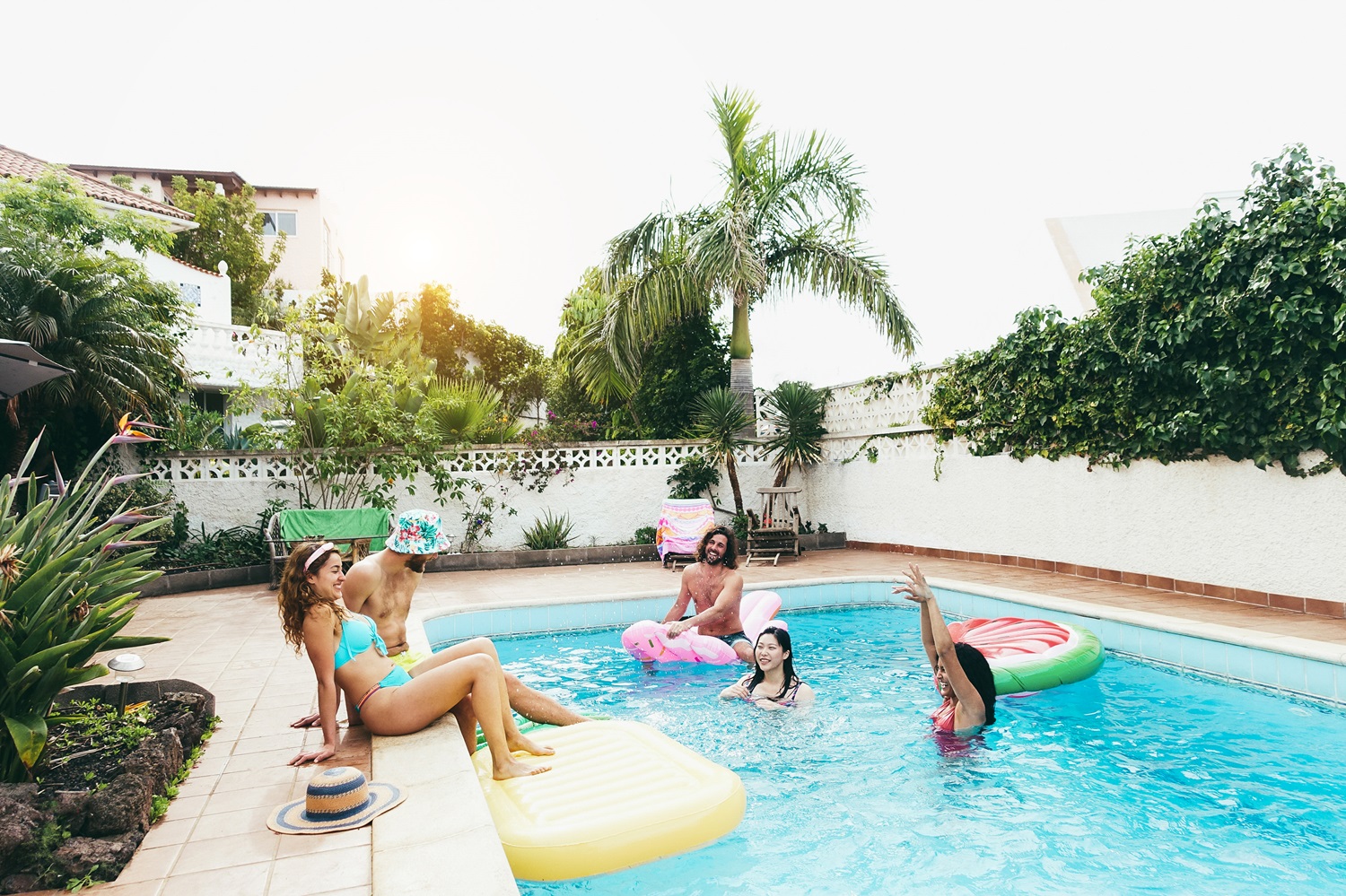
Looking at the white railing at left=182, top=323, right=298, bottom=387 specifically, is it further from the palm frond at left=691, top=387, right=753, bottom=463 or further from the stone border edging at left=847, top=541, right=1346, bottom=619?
the stone border edging at left=847, top=541, right=1346, bottom=619

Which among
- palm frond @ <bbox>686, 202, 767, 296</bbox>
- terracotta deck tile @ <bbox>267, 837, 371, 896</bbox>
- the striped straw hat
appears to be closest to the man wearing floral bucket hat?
the striped straw hat

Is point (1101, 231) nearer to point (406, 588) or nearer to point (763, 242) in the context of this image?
point (763, 242)

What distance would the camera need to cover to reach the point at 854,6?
485 inches

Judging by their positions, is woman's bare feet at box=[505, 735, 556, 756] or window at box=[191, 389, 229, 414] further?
window at box=[191, 389, 229, 414]

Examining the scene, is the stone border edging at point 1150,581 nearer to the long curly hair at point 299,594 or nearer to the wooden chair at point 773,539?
the wooden chair at point 773,539

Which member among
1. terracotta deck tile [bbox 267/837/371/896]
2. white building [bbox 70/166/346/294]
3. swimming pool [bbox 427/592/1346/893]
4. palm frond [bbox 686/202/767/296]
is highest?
white building [bbox 70/166/346/294]

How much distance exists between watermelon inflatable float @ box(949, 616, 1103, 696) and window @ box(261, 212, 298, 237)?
35124 mm

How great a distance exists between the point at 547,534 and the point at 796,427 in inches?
161

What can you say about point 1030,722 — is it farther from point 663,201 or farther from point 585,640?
point 663,201

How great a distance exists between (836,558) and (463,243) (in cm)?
2346

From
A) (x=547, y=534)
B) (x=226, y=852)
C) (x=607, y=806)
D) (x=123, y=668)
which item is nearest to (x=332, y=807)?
(x=226, y=852)

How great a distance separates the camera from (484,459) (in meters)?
12.3

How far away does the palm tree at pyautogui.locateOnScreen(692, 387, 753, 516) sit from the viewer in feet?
40.9

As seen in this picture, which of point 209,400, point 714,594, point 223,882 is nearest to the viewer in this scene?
point 223,882
